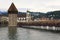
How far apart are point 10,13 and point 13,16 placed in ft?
7.66

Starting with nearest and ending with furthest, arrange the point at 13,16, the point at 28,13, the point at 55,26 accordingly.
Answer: the point at 55,26 → the point at 13,16 → the point at 28,13

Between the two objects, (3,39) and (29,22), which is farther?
(29,22)

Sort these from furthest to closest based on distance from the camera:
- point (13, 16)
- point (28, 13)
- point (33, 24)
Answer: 1. point (28, 13)
2. point (13, 16)
3. point (33, 24)

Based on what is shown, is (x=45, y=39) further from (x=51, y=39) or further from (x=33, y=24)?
(x=33, y=24)

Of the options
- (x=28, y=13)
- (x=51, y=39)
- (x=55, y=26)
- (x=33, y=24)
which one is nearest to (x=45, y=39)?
(x=51, y=39)

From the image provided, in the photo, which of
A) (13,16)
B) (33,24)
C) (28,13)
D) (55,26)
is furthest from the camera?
(28,13)

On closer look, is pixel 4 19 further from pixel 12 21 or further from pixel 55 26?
→ pixel 55 26

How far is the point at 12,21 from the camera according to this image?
149 m

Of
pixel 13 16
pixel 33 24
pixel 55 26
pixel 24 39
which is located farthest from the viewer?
pixel 13 16

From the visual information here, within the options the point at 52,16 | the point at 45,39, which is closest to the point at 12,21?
the point at 52,16

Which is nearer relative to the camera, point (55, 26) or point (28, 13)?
point (55, 26)

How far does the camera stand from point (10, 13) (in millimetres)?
154250

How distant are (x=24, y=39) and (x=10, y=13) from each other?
90471mm

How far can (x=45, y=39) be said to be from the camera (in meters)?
65.2
